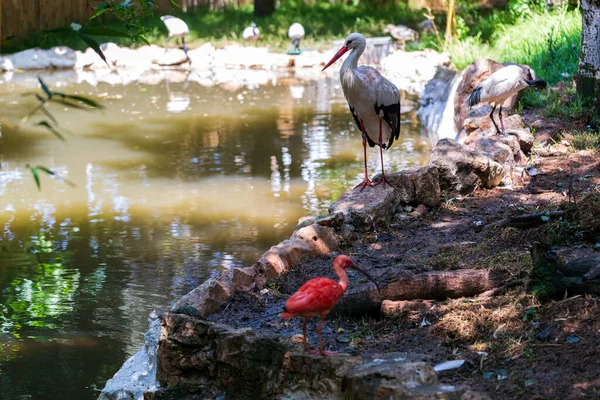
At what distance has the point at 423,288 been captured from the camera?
392 cm

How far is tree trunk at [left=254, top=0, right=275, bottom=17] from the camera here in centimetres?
2208

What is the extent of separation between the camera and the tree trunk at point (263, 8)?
22.1m

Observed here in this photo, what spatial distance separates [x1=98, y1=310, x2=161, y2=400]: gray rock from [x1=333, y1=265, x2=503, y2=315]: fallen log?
993mm

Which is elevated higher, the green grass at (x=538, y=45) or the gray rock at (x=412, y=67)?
the green grass at (x=538, y=45)

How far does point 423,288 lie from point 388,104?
231 centimetres

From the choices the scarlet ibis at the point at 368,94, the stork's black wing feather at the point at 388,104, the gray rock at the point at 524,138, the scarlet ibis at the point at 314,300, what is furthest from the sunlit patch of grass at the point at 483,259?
the gray rock at the point at 524,138

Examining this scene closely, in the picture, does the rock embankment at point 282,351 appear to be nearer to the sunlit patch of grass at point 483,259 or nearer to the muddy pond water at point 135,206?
the sunlit patch of grass at point 483,259

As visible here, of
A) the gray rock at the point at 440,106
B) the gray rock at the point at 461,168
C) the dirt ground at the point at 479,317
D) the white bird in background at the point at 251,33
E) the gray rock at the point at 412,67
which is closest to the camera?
the dirt ground at the point at 479,317

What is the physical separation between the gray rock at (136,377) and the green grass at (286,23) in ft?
51.4

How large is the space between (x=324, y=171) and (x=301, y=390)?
5.65 m

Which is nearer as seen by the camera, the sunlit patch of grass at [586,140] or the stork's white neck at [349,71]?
the stork's white neck at [349,71]

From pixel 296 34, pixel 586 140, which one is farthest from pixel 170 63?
pixel 586 140

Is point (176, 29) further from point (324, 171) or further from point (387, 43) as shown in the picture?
point (324, 171)

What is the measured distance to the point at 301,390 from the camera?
3225 mm
